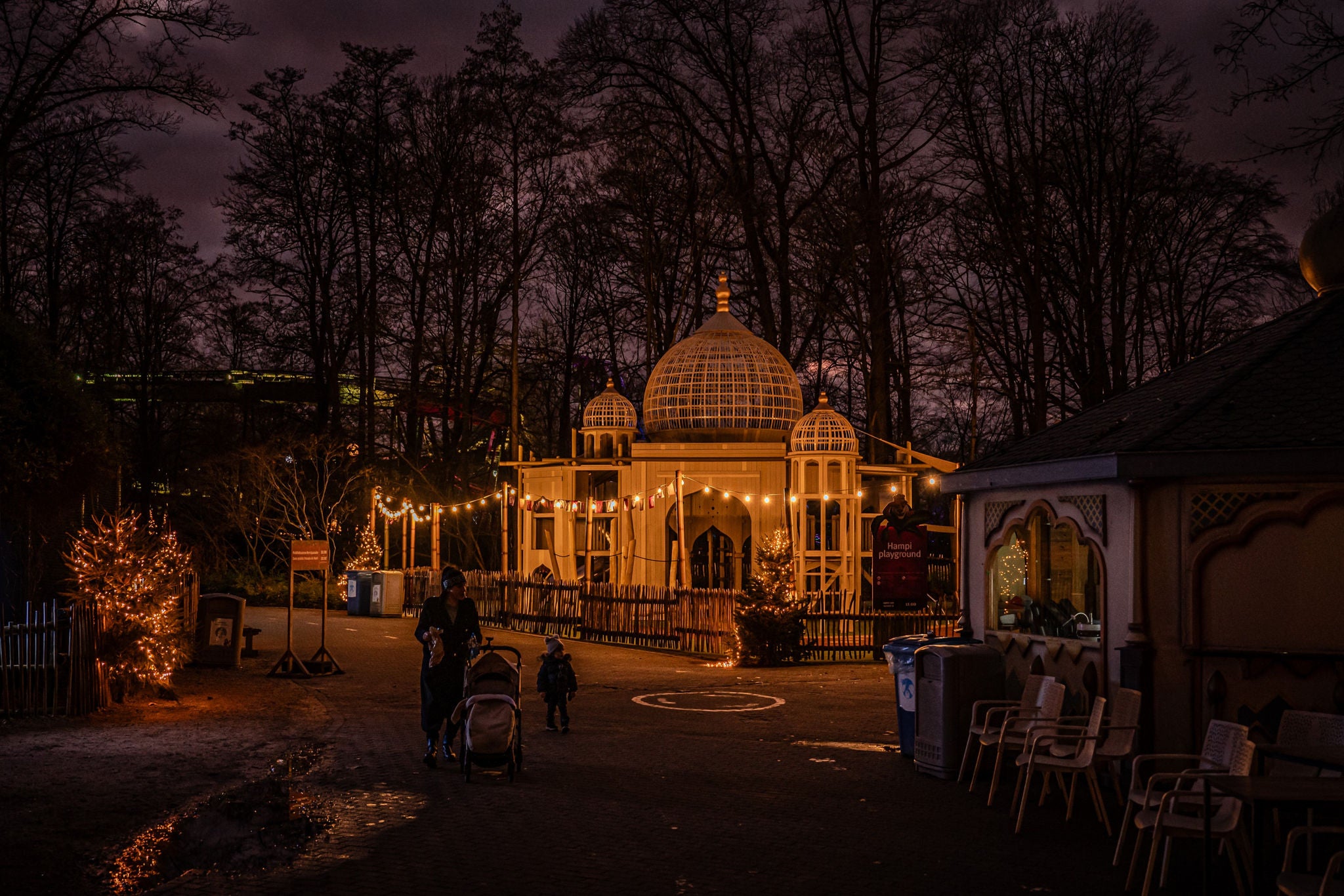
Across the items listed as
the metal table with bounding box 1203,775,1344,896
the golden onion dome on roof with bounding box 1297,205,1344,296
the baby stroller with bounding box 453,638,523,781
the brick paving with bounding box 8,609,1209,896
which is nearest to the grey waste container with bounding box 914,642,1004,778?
the brick paving with bounding box 8,609,1209,896

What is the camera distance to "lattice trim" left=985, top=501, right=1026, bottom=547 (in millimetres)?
12922

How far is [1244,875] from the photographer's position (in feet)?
26.2

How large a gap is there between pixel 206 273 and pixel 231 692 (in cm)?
2419

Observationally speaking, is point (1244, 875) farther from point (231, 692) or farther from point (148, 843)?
point (231, 692)

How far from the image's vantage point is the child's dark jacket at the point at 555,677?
45.2 ft

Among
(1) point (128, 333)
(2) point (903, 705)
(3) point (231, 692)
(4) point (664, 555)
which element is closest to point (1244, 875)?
(2) point (903, 705)

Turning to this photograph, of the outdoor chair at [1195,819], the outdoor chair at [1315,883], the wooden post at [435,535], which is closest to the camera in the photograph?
the outdoor chair at [1315,883]

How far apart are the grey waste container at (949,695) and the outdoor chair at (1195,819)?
10.9 ft

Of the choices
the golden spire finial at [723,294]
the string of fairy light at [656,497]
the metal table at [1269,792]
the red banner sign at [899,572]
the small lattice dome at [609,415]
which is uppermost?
the golden spire finial at [723,294]

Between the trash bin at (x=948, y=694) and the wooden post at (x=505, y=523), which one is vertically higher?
the wooden post at (x=505, y=523)

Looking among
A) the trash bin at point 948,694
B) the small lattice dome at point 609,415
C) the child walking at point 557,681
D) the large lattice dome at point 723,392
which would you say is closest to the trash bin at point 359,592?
the small lattice dome at point 609,415

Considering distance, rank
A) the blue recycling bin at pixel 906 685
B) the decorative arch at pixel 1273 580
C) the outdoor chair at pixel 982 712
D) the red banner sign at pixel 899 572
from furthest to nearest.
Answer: the red banner sign at pixel 899 572 → the blue recycling bin at pixel 906 685 → the outdoor chair at pixel 982 712 → the decorative arch at pixel 1273 580

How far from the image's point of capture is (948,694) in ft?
38.2

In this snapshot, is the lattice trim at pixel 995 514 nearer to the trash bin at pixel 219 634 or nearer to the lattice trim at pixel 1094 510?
the lattice trim at pixel 1094 510
